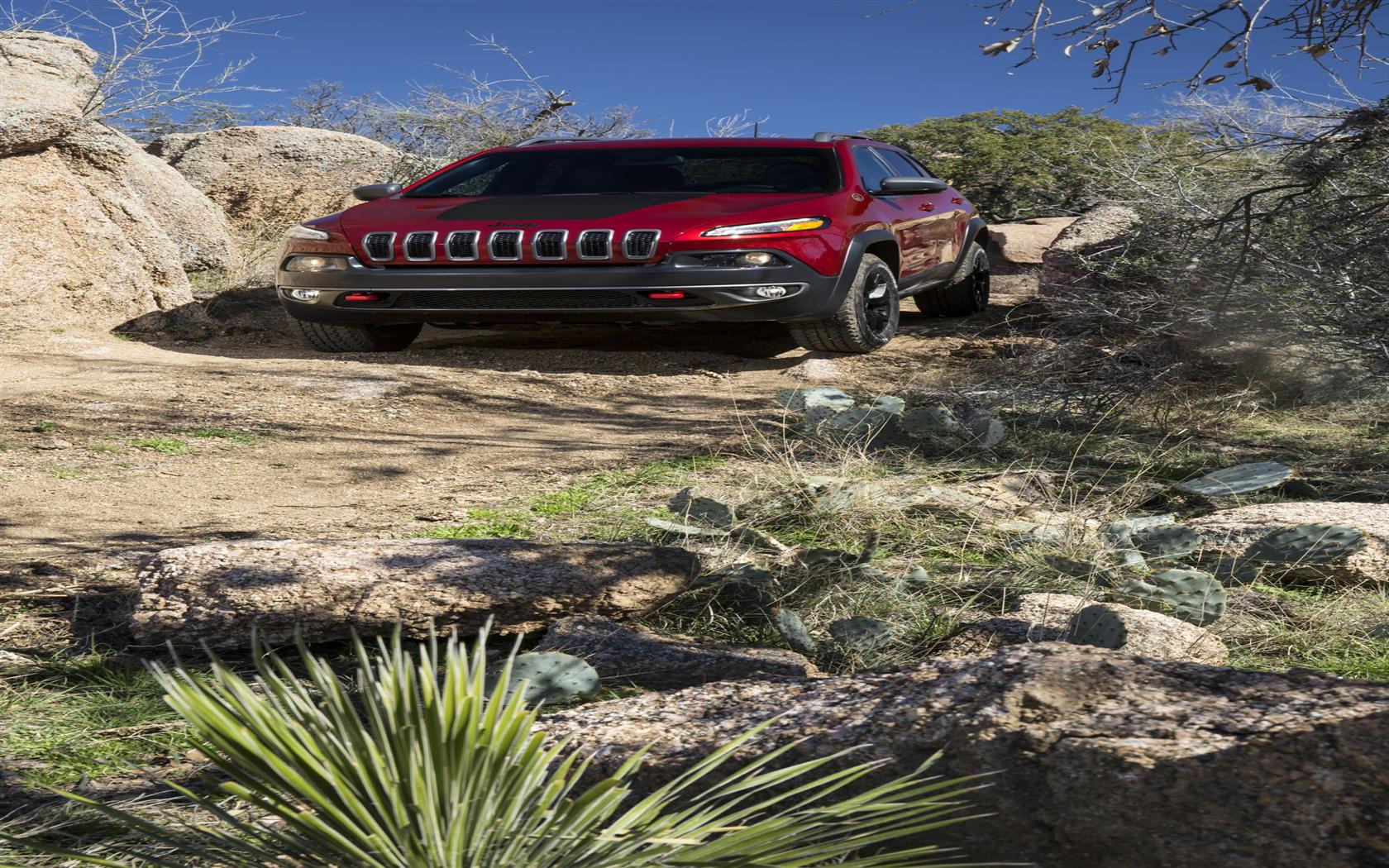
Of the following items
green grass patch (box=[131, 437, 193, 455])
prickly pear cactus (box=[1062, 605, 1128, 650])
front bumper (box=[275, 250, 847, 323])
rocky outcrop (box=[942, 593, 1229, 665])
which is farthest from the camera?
front bumper (box=[275, 250, 847, 323])

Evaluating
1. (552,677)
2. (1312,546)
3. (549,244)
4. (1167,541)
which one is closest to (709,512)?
(1167,541)

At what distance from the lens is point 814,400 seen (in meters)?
5.27

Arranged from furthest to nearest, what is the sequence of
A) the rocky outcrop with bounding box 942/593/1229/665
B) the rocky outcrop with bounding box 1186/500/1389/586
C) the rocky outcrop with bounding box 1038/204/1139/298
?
the rocky outcrop with bounding box 1038/204/1139/298 → the rocky outcrop with bounding box 1186/500/1389/586 → the rocky outcrop with bounding box 942/593/1229/665

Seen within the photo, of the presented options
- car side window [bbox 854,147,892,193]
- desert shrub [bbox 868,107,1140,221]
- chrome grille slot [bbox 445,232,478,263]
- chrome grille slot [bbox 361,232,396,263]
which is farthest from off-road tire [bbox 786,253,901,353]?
desert shrub [bbox 868,107,1140,221]

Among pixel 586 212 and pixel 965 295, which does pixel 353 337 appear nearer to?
pixel 586 212

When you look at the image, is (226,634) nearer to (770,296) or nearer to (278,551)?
(278,551)

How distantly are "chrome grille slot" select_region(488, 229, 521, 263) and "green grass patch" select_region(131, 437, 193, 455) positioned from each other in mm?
2580

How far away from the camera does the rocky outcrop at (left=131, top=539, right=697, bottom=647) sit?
2902 mm

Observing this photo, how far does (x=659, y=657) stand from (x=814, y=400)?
8.57 ft

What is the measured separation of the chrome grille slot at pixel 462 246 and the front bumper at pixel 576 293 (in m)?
0.07

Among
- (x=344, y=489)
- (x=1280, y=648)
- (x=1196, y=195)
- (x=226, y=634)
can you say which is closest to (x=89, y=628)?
(x=226, y=634)

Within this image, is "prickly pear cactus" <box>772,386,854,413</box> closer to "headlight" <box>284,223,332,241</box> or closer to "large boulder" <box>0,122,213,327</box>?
"headlight" <box>284,223,332,241</box>

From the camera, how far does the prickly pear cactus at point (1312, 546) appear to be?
11.2 feet

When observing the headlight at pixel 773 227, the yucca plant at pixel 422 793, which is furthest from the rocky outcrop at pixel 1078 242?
the yucca plant at pixel 422 793
